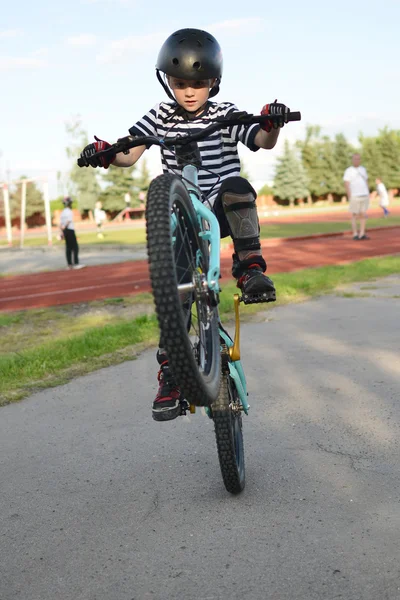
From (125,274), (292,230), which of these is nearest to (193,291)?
(125,274)

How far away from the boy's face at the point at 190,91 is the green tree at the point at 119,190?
213ft

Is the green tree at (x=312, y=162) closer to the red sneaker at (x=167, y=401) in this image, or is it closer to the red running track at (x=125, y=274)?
the red running track at (x=125, y=274)

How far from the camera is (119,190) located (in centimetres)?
6881

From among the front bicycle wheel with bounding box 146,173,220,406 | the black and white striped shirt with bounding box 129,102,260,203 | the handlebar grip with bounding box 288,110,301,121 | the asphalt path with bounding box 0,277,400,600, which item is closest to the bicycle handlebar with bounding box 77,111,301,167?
the handlebar grip with bounding box 288,110,301,121

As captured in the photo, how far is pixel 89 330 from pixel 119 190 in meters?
61.0

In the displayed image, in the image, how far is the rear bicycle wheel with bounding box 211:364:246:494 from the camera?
12.0ft

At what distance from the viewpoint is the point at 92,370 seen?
691cm

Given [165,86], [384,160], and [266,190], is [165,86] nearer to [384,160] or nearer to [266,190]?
[384,160]

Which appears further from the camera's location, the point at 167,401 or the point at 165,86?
the point at 165,86

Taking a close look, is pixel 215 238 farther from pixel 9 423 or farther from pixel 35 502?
pixel 9 423

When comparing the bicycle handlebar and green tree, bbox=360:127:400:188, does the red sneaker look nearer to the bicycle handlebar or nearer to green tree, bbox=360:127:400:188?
the bicycle handlebar

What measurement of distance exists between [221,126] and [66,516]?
1873mm

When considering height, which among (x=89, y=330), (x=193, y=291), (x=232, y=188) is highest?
(x=232, y=188)

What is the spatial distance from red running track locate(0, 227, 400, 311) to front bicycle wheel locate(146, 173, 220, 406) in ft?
29.8
